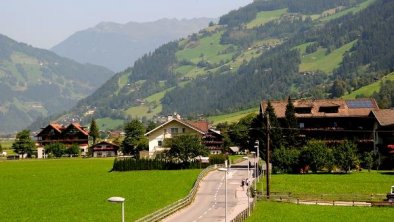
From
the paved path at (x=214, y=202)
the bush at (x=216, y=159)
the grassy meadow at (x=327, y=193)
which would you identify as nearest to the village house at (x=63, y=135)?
the bush at (x=216, y=159)

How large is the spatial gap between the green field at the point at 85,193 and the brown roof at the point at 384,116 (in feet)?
104

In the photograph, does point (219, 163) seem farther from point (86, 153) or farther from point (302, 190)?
point (86, 153)

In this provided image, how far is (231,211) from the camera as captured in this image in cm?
5919

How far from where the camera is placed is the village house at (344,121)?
353 ft

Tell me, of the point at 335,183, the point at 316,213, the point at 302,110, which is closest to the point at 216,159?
the point at 302,110

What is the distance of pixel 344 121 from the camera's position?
11469cm

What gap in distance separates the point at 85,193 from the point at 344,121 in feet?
185

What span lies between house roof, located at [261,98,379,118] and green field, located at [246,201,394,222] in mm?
54245

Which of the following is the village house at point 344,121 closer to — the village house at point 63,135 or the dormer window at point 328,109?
the dormer window at point 328,109

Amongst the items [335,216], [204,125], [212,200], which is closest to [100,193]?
[212,200]

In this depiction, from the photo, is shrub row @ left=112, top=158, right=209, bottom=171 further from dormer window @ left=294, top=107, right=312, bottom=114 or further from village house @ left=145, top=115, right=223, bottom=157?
dormer window @ left=294, top=107, right=312, bottom=114

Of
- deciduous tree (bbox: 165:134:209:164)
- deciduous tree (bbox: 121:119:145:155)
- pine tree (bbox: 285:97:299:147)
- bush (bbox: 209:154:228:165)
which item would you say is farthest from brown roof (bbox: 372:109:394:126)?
deciduous tree (bbox: 121:119:145:155)

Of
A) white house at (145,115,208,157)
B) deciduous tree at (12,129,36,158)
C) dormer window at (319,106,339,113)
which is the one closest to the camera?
dormer window at (319,106,339,113)

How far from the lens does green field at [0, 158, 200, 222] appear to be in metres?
57.1
